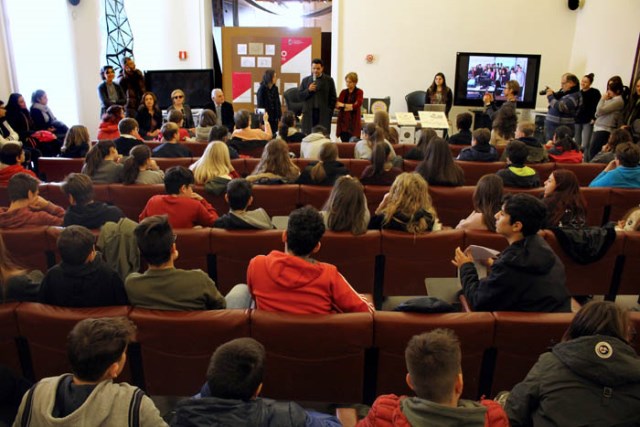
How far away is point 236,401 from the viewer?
1.53 meters

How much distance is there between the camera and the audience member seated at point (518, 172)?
445 cm

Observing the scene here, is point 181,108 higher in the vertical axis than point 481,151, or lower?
higher

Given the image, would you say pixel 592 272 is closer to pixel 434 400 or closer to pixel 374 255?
pixel 374 255

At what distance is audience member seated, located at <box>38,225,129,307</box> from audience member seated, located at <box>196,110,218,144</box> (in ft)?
14.0

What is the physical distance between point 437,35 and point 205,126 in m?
6.02

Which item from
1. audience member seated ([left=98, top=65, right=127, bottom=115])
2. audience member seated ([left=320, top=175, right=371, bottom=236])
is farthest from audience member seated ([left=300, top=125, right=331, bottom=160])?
audience member seated ([left=98, top=65, right=127, bottom=115])

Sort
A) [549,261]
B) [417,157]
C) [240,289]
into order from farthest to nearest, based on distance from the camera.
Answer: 1. [417,157]
2. [240,289]
3. [549,261]

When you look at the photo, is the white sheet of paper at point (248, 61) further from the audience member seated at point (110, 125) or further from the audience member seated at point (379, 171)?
the audience member seated at point (379, 171)

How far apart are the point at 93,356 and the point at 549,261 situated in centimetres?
194

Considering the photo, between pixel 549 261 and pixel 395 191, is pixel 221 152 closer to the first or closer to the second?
pixel 395 191

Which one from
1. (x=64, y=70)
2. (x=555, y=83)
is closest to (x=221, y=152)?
(x=64, y=70)

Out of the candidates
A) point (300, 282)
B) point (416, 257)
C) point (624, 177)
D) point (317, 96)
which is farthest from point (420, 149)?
point (300, 282)

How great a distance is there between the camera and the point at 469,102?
10617mm

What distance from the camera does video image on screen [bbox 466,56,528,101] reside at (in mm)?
10453
